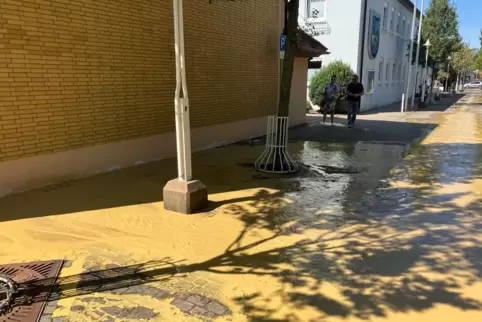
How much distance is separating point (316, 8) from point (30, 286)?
21338 millimetres

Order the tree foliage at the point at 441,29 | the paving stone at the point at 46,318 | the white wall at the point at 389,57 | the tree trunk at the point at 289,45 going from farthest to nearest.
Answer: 1. the tree foliage at the point at 441,29
2. the white wall at the point at 389,57
3. the tree trunk at the point at 289,45
4. the paving stone at the point at 46,318

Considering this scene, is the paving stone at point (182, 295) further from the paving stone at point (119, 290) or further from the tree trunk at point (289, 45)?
the tree trunk at point (289, 45)

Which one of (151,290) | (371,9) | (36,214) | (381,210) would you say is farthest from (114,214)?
(371,9)

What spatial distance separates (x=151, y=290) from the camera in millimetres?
3646

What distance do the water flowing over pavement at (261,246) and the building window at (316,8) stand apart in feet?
51.7

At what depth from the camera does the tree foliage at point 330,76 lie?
21.0m

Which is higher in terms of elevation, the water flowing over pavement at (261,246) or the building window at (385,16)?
the building window at (385,16)

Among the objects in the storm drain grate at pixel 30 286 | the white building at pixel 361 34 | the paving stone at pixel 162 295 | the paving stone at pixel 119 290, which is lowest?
the paving stone at pixel 162 295


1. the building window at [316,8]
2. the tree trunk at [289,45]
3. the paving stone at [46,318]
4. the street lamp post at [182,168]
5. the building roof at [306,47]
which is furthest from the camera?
the building window at [316,8]

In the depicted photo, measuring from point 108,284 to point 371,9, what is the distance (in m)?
22.0

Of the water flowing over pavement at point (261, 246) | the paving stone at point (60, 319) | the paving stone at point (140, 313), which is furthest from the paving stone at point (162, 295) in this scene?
the paving stone at point (60, 319)

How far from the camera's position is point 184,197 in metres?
5.59

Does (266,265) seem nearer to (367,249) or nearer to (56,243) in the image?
(367,249)

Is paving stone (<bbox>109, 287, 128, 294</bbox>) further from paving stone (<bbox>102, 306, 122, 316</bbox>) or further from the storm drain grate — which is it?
the storm drain grate
